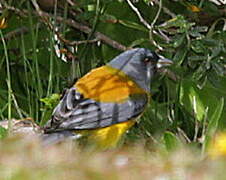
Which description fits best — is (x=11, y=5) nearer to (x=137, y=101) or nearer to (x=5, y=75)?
(x=5, y=75)

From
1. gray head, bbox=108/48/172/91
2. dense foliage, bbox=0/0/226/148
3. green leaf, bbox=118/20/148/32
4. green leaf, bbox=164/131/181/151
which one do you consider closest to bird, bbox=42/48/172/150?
gray head, bbox=108/48/172/91

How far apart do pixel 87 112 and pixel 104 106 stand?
13 centimetres

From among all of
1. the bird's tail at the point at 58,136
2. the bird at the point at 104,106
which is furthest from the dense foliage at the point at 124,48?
A: the bird's tail at the point at 58,136

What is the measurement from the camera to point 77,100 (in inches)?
152

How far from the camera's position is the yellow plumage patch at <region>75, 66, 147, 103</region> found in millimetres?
3896

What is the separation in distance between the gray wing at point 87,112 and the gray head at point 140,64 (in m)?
0.33

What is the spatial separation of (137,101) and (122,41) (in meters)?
0.56

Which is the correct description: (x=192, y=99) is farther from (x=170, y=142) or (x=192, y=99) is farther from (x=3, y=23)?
(x=3, y=23)

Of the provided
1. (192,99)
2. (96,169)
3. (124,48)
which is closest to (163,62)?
(192,99)

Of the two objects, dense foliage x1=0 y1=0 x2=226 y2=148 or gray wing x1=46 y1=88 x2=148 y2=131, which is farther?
dense foliage x1=0 y1=0 x2=226 y2=148

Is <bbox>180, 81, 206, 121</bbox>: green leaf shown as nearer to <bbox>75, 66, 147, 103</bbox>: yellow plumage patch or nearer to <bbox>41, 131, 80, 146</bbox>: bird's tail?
<bbox>75, 66, 147, 103</bbox>: yellow plumage patch

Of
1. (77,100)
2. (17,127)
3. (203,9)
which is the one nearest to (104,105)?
(77,100)

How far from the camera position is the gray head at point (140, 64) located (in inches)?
165

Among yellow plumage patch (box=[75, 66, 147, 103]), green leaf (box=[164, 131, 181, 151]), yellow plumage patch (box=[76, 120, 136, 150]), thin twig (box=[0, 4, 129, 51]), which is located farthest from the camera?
thin twig (box=[0, 4, 129, 51])
